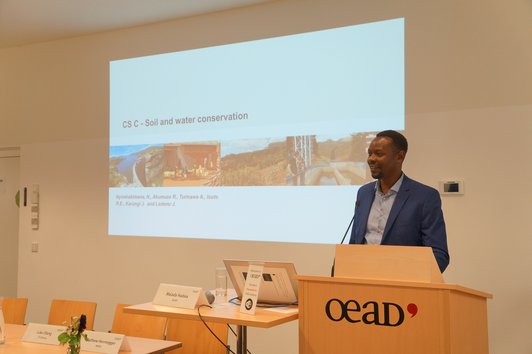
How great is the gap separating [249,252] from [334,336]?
2921mm

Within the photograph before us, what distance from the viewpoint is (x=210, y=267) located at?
18.2 ft

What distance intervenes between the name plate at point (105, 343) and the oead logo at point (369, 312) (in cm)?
118

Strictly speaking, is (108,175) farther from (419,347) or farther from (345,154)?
(419,347)

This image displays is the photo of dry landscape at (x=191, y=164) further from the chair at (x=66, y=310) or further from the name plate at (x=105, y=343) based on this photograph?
the name plate at (x=105, y=343)

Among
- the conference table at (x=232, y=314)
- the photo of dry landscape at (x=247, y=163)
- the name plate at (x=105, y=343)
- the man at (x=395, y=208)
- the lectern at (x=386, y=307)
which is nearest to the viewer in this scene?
the lectern at (x=386, y=307)

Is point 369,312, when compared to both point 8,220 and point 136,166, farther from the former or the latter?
point 8,220

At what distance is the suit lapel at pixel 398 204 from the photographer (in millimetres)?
2930

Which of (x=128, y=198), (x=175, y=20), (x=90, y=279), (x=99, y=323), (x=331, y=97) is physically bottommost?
(x=99, y=323)

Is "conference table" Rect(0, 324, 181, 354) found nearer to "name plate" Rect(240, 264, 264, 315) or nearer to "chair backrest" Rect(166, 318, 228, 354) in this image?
"chair backrest" Rect(166, 318, 228, 354)

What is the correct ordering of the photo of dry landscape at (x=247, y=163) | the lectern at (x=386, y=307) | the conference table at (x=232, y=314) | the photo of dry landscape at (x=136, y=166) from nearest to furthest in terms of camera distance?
1. the lectern at (x=386, y=307)
2. the conference table at (x=232, y=314)
3. the photo of dry landscape at (x=247, y=163)
4. the photo of dry landscape at (x=136, y=166)

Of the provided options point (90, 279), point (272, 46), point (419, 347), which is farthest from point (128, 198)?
point (419, 347)

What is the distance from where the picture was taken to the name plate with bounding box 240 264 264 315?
2.64m

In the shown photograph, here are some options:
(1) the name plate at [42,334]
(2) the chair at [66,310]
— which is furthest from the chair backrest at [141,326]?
(1) the name plate at [42,334]

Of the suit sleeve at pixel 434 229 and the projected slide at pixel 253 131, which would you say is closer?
the suit sleeve at pixel 434 229
